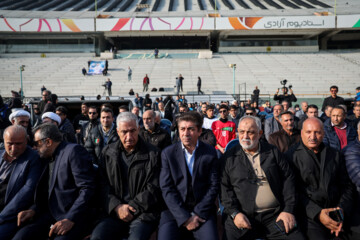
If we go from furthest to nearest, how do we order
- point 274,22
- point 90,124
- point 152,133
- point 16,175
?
point 274,22, point 90,124, point 152,133, point 16,175

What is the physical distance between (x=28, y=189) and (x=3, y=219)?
391mm

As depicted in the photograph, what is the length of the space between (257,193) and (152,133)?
107 inches

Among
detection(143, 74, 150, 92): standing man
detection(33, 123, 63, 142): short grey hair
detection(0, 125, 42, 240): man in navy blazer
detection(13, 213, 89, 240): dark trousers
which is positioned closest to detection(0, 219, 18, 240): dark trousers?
detection(0, 125, 42, 240): man in navy blazer

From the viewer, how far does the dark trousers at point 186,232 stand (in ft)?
9.25

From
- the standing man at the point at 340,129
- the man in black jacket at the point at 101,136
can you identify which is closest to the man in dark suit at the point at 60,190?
the man in black jacket at the point at 101,136

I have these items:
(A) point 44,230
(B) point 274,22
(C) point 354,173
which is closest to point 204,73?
(B) point 274,22

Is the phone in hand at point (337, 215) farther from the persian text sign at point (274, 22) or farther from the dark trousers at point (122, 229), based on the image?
the persian text sign at point (274, 22)

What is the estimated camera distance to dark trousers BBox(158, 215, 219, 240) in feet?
9.25

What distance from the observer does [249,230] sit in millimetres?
2844

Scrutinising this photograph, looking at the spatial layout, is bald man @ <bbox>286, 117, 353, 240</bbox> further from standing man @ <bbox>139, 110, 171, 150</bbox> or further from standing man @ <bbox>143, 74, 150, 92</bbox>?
standing man @ <bbox>143, 74, 150, 92</bbox>

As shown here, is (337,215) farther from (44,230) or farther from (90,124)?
(90,124)

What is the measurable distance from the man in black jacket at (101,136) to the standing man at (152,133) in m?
0.60

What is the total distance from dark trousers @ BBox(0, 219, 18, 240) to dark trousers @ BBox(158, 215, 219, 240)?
5.38 feet

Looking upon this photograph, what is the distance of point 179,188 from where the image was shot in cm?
309
